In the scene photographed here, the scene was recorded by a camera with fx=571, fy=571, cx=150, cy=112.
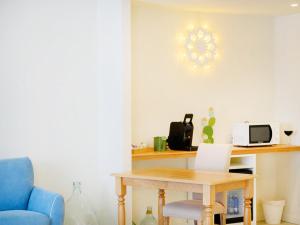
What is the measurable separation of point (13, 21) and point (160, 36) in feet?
5.29

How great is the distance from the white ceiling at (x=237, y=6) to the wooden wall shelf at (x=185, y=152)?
1488 millimetres

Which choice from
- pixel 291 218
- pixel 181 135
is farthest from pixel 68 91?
pixel 291 218

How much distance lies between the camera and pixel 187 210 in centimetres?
464

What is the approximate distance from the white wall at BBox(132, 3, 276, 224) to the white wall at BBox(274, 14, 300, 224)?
0.33 ft

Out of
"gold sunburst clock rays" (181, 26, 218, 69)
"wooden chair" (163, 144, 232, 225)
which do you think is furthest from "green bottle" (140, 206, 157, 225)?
"gold sunburst clock rays" (181, 26, 218, 69)

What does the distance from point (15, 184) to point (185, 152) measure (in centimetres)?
172

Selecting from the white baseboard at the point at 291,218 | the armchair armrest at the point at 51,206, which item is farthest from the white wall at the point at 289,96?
the armchair armrest at the point at 51,206

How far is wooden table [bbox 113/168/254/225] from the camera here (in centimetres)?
429

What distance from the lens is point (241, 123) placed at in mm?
6273

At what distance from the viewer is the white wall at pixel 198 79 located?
5879 mm

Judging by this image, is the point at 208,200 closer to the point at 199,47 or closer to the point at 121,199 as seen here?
the point at 121,199

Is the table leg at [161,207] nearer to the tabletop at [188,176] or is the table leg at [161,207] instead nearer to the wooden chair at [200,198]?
the wooden chair at [200,198]

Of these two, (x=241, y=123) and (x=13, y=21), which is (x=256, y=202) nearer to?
(x=241, y=123)

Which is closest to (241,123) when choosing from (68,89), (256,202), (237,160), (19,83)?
(237,160)
